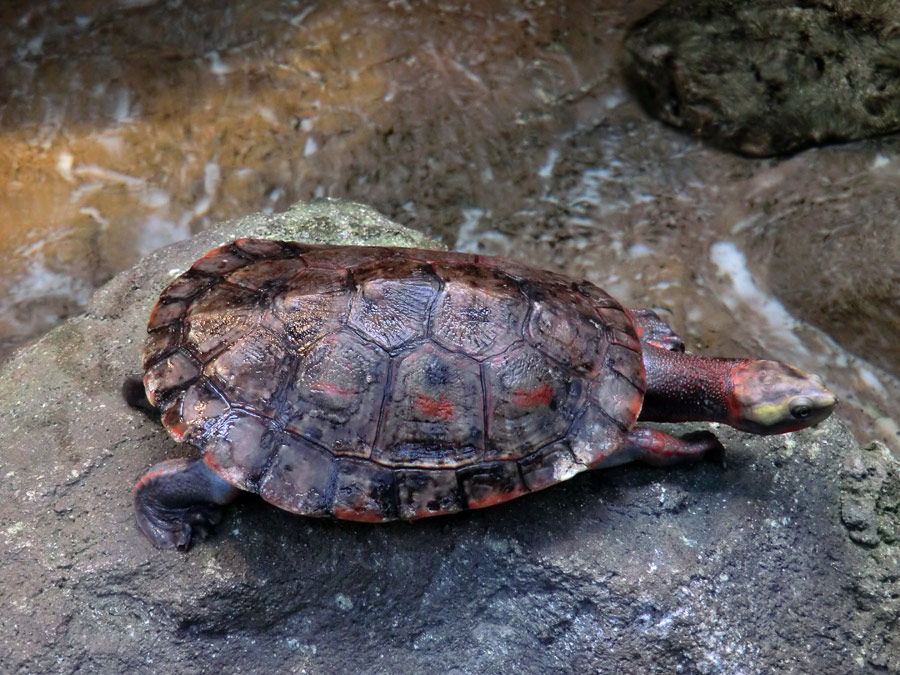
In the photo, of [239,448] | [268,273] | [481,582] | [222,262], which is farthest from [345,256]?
[481,582]

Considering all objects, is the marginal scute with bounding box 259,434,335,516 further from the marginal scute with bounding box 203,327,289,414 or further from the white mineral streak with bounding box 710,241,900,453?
the white mineral streak with bounding box 710,241,900,453

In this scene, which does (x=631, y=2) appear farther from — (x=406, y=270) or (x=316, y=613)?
(x=316, y=613)

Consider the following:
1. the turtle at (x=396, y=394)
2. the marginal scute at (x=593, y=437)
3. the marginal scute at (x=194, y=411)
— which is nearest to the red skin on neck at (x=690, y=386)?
the turtle at (x=396, y=394)

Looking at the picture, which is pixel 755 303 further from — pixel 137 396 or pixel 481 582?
pixel 137 396

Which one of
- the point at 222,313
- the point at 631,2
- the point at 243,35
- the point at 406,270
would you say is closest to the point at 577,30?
the point at 631,2

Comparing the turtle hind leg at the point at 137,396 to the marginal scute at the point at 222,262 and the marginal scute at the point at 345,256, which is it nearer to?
the marginal scute at the point at 222,262
